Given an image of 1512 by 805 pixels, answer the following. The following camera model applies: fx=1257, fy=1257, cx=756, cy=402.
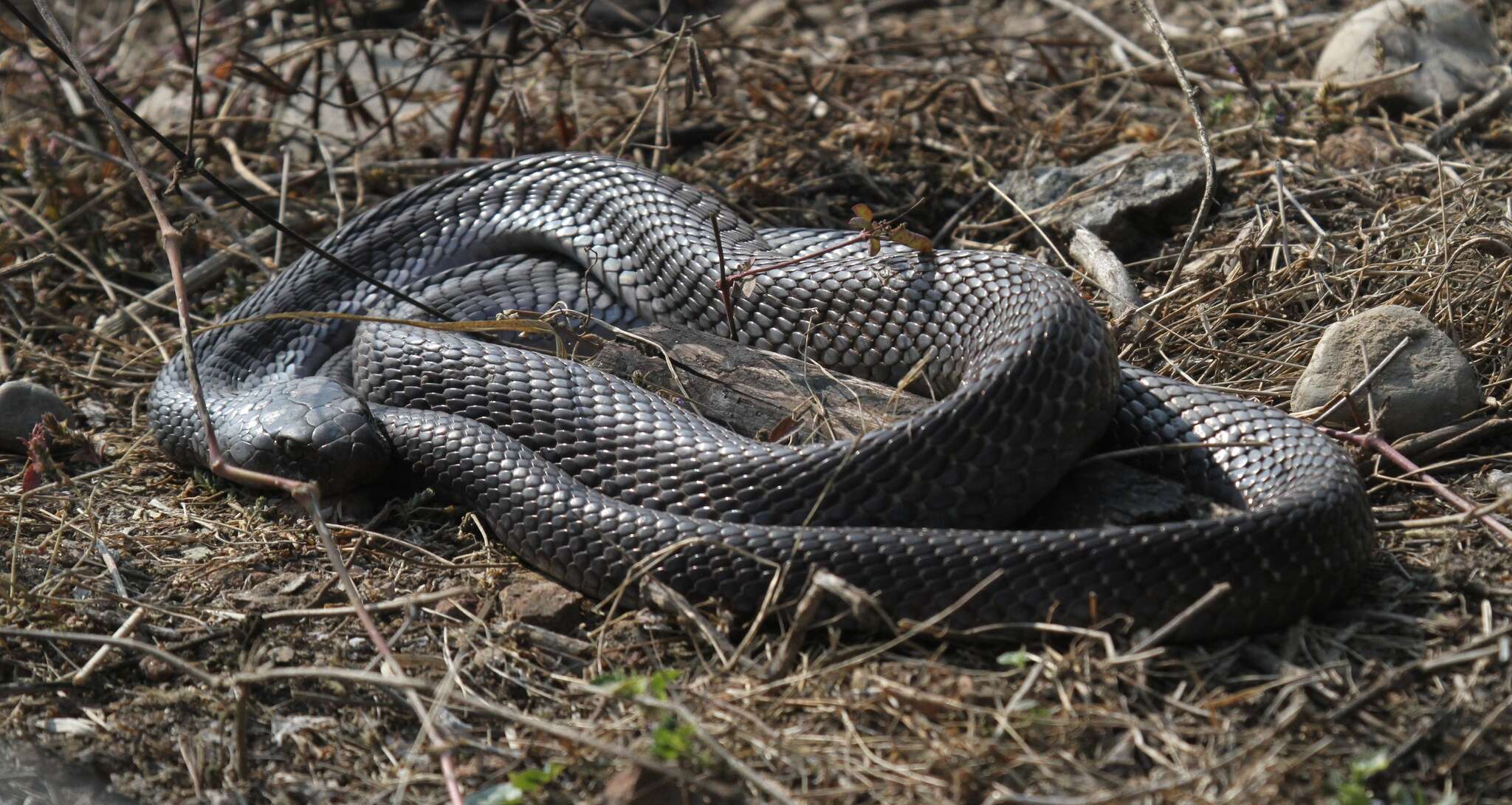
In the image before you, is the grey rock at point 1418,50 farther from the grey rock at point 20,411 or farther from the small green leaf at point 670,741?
the grey rock at point 20,411

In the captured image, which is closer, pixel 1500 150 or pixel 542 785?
pixel 542 785

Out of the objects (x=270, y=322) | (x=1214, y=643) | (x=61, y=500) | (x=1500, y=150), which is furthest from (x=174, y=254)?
(x=1500, y=150)

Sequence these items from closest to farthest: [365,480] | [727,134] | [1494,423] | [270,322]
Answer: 1. [1494,423]
2. [365,480]
3. [270,322]
4. [727,134]

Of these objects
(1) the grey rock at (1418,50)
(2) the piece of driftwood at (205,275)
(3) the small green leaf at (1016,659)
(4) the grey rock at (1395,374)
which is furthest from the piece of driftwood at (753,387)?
(1) the grey rock at (1418,50)

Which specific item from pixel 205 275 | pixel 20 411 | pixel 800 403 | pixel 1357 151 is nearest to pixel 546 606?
pixel 800 403

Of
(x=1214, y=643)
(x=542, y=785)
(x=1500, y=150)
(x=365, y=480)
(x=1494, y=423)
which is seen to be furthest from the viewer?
(x=1500, y=150)

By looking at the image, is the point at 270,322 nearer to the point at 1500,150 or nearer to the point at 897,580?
the point at 897,580

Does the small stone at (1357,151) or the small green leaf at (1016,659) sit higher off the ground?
the small stone at (1357,151)
